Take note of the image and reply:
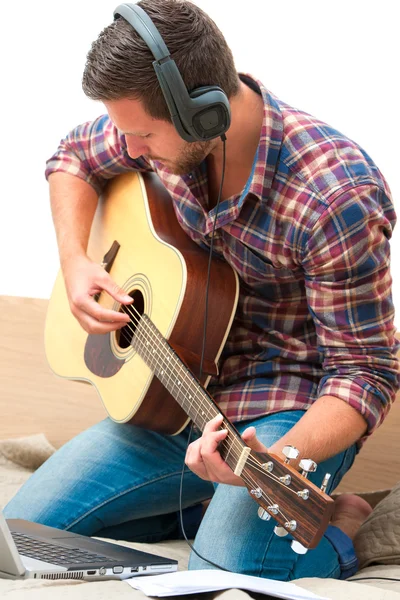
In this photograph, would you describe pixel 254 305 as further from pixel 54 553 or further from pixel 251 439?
pixel 54 553

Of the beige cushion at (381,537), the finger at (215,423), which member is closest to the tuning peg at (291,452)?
the finger at (215,423)

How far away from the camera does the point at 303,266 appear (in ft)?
4.00

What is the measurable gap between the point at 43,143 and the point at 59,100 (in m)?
0.14

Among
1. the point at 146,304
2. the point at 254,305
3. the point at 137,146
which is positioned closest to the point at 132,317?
the point at 146,304

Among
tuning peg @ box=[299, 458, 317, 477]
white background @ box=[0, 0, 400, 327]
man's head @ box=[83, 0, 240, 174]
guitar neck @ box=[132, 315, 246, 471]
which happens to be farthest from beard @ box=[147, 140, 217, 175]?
white background @ box=[0, 0, 400, 327]

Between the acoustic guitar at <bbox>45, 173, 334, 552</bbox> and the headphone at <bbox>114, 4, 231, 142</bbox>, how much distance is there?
275 millimetres

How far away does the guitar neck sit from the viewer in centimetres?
100

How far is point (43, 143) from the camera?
7.53ft

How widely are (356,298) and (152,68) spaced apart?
46 cm

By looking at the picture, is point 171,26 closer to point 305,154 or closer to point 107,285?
point 305,154

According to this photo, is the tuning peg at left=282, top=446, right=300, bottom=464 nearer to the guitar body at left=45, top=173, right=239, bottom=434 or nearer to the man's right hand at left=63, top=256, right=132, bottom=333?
the guitar body at left=45, top=173, right=239, bottom=434

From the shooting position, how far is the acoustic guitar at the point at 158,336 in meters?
0.97

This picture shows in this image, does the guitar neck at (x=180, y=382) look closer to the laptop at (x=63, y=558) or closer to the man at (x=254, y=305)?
the man at (x=254, y=305)

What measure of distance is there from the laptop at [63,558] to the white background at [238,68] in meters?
1.21
